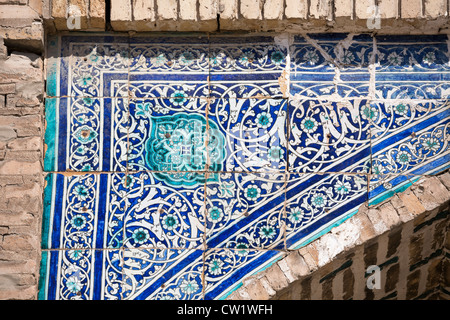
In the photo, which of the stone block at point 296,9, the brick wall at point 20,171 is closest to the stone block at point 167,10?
the stone block at point 296,9

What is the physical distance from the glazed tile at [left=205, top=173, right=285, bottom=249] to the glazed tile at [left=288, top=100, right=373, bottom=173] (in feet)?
0.66

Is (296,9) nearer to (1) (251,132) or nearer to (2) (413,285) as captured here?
(1) (251,132)

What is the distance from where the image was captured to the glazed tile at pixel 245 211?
3.68 meters

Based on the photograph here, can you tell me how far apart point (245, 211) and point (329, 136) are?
0.68m

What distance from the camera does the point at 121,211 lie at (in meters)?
3.69

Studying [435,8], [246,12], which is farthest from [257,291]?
[435,8]

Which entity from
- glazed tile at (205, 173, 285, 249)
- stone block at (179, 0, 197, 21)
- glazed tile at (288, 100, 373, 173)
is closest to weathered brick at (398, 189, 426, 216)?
glazed tile at (288, 100, 373, 173)

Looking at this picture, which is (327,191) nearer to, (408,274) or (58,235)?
(408,274)

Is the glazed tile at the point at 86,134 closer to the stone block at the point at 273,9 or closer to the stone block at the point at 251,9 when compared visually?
the stone block at the point at 251,9

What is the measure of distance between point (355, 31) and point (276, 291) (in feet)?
5.45

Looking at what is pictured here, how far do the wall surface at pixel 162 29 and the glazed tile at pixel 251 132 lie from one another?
1.59 feet

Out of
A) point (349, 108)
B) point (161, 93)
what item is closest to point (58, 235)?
point (161, 93)

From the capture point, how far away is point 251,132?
3773 millimetres

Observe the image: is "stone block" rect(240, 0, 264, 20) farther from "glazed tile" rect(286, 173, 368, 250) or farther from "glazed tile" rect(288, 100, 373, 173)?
"glazed tile" rect(286, 173, 368, 250)
